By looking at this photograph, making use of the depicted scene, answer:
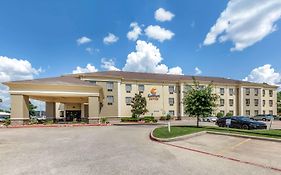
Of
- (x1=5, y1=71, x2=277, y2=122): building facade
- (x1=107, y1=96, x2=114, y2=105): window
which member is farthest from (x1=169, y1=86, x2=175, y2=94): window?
(x1=107, y1=96, x2=114, y2=105): window

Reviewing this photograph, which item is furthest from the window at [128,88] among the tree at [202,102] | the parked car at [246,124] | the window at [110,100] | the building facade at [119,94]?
the parked car at [246,124]

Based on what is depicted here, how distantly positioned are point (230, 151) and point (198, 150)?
5.03 ft

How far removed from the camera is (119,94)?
48.2 m

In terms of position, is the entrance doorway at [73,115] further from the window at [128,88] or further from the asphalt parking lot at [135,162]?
the asphalt parking lot at [135,162]

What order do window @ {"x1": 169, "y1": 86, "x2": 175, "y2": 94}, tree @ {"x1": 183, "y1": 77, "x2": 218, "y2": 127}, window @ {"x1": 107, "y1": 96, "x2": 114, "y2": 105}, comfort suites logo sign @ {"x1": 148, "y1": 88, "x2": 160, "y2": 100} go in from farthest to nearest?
window @ {"x1": 169, "y1": 86, "x2": 175, "y2": 94}, comfort suites logo sign @ {"x1": 148, "y1": 88, "x2": 160, "y2": 100}, window @ {"x1": 107, "y1": 96, "x2": 114, "y2": 105}, tree @ {"x1": 183, "y1": 77, "x2": 218, "y2": 127}

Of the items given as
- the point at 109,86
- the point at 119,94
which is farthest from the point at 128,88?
the point at 109,86

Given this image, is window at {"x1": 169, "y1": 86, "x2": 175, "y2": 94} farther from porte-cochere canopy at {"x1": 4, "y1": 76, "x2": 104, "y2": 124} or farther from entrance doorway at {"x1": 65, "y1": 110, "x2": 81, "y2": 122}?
porte-cochere canopy at {"x1": 4, "y1": 76, "x2": 104, "y2": 124}

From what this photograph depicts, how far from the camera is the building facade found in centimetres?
3125

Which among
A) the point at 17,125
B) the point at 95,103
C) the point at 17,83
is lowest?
the point at 17,125

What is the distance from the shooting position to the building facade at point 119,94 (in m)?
31.2

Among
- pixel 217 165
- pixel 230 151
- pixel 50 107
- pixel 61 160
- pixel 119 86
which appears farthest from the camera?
pixel 119 86

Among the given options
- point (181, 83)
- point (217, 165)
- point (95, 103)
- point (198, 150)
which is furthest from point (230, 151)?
point (181, 83)

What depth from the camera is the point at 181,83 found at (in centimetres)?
5372

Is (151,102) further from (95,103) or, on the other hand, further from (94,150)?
(94,150)
